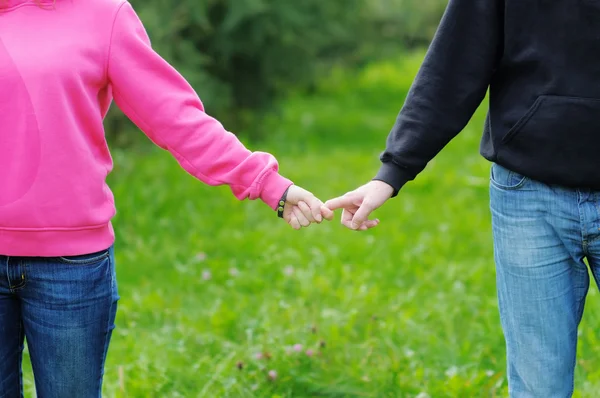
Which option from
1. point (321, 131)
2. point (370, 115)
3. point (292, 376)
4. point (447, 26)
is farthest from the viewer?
point (370, 115)

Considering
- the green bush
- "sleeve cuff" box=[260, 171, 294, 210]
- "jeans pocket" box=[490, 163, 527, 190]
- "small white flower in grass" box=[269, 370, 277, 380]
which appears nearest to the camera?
"jeans pocket" box=[490, 163, 527, 190]

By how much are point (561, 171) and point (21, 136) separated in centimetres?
129

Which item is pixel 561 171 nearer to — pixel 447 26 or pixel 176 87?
pixel 447 26

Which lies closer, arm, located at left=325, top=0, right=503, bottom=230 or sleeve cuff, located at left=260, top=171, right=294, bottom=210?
arm, located at left=325, top=0, right=503, bottom=230

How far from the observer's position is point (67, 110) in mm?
2193

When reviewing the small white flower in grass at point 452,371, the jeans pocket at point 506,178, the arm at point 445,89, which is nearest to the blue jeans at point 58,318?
the arm at point 445,89

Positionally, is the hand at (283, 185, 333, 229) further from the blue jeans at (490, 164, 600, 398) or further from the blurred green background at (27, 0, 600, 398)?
the blurred green background at (27, 0, 600, 398)

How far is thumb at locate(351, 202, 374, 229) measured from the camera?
2.51 metres

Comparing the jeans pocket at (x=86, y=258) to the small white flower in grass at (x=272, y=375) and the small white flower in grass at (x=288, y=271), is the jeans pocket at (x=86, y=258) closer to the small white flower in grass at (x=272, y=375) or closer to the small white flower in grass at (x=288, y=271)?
the small white flower in grass at (x=272, y=375)

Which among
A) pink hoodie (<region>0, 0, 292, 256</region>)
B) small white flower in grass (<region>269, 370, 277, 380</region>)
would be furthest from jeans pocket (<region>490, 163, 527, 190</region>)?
small white flower in grass (<region>269, 370, 277, 380</region>)

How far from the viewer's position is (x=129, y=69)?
229cm

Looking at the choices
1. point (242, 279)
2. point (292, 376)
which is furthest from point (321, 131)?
point (292, 376)

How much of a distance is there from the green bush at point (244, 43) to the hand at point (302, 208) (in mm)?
4187

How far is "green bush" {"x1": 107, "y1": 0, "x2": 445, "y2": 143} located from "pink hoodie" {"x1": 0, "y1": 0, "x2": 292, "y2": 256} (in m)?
4.24
